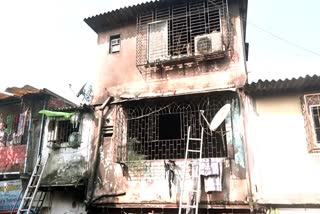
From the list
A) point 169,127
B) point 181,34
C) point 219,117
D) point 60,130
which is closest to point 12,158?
point 60,130

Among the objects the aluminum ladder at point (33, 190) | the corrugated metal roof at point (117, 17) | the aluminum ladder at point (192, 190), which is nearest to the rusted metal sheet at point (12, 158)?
the aluminum ladder at point (33, 190)

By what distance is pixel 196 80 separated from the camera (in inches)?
419

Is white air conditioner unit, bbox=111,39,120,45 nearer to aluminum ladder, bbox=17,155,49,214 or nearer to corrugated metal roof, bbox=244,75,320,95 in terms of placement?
aluminum ladder, bbox=17,155,49,214

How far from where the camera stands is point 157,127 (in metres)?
11.0

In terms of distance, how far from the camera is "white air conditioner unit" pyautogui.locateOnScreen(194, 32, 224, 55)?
1052cm

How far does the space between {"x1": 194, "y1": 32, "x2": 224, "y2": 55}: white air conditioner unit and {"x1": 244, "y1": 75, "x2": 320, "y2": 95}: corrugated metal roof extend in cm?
193

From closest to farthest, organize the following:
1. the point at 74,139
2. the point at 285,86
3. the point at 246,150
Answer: the point at 285,86 → the point at 246,150 → the point at 74,139

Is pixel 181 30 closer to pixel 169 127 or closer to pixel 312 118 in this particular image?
pixel 169 127

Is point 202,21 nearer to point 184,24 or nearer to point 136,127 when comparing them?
point 184,24

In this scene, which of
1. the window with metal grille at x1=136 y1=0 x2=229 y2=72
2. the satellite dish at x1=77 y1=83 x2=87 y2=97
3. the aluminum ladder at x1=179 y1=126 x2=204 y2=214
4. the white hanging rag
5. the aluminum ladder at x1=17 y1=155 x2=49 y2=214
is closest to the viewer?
the aluminum ladder at x1=179 y1=126 x2=204 y2=214

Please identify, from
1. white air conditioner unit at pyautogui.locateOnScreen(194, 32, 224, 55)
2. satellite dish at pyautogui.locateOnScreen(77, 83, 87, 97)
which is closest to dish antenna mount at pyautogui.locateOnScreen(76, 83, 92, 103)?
satellite dish at pyautogui.locateOnScreen(77, 83, 87, 97)

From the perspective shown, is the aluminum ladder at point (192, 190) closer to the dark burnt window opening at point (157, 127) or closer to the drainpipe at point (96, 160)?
the dark burnt window opening at point (157, 127)

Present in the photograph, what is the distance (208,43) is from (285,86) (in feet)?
10.1

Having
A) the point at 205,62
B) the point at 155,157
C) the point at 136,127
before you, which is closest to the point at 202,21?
the point at 205,62
